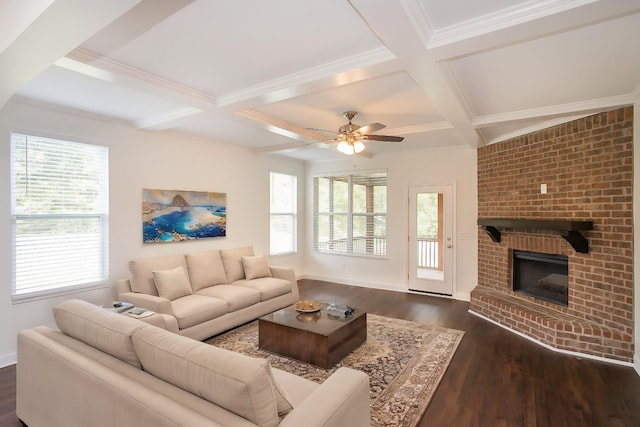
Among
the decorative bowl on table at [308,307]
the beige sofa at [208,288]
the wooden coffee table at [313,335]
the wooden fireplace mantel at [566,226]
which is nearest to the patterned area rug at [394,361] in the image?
the wooden coffee table at [313,335]

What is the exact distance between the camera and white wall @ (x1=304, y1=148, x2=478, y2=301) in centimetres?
543

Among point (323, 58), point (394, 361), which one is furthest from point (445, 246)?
point (323, 58)

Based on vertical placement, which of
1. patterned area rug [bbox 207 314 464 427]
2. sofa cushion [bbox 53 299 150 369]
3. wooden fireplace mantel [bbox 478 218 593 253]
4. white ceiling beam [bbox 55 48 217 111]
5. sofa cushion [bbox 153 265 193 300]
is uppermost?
white ceiling beam [bbox 55 48 217 111]

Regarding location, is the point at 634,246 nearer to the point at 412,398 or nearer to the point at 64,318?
the point at 412,398

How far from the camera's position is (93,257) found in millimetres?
3846

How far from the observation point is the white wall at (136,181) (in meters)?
3.17

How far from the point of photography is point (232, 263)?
4879 millimetres

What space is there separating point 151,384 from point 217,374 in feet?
1.36

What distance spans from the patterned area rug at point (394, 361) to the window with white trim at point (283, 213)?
2.57 m

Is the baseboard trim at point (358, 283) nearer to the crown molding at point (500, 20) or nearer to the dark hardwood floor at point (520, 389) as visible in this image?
the dark hardwood floor at point (520, 389)

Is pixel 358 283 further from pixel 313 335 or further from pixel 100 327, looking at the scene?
pixel 100 327

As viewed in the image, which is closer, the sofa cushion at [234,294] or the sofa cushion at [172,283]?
the sofa cushion at [172,283]

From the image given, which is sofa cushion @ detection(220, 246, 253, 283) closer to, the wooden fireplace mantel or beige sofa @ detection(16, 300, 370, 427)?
beige sofa @ detection(16, 300, 370, 427)

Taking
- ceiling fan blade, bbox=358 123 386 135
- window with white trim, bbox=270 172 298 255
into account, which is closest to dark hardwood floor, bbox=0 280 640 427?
ceiling fan blade, bbox=358 123 386 135
